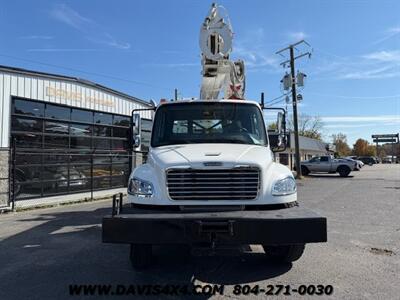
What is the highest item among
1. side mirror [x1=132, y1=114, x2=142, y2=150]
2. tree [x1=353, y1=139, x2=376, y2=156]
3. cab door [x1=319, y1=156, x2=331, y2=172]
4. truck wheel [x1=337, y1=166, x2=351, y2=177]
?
tree [x1=353, y1=139, x2=376, y2=156]

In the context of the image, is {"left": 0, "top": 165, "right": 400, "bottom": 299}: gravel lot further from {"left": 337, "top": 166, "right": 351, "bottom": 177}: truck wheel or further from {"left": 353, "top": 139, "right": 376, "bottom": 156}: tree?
{"left": 353, "top": 139, "right": 376, "bottom": 156}: tree

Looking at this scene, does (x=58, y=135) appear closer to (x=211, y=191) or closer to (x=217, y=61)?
(x=217, y=61)

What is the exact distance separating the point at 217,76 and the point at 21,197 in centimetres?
909

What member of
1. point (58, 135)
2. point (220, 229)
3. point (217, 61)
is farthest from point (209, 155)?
point (58, 135)

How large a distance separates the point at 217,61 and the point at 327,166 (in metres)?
31.5

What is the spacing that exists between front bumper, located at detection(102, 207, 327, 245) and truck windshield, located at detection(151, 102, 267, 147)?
1.88m

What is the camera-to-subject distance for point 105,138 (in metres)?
20.2

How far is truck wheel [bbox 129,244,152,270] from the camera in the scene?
6.14 metres

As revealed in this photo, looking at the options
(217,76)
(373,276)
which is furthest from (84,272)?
(217,76)

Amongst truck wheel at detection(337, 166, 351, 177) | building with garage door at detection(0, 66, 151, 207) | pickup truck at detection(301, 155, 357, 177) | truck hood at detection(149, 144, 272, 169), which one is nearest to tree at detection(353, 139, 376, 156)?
pickup truck at detection(301, 155, 357, 177)

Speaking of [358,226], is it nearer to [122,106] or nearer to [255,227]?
[255,227]

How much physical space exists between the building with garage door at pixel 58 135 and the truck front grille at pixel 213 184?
932 centimetres

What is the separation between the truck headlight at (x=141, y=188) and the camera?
5.54m

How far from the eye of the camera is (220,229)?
495 centimetres
